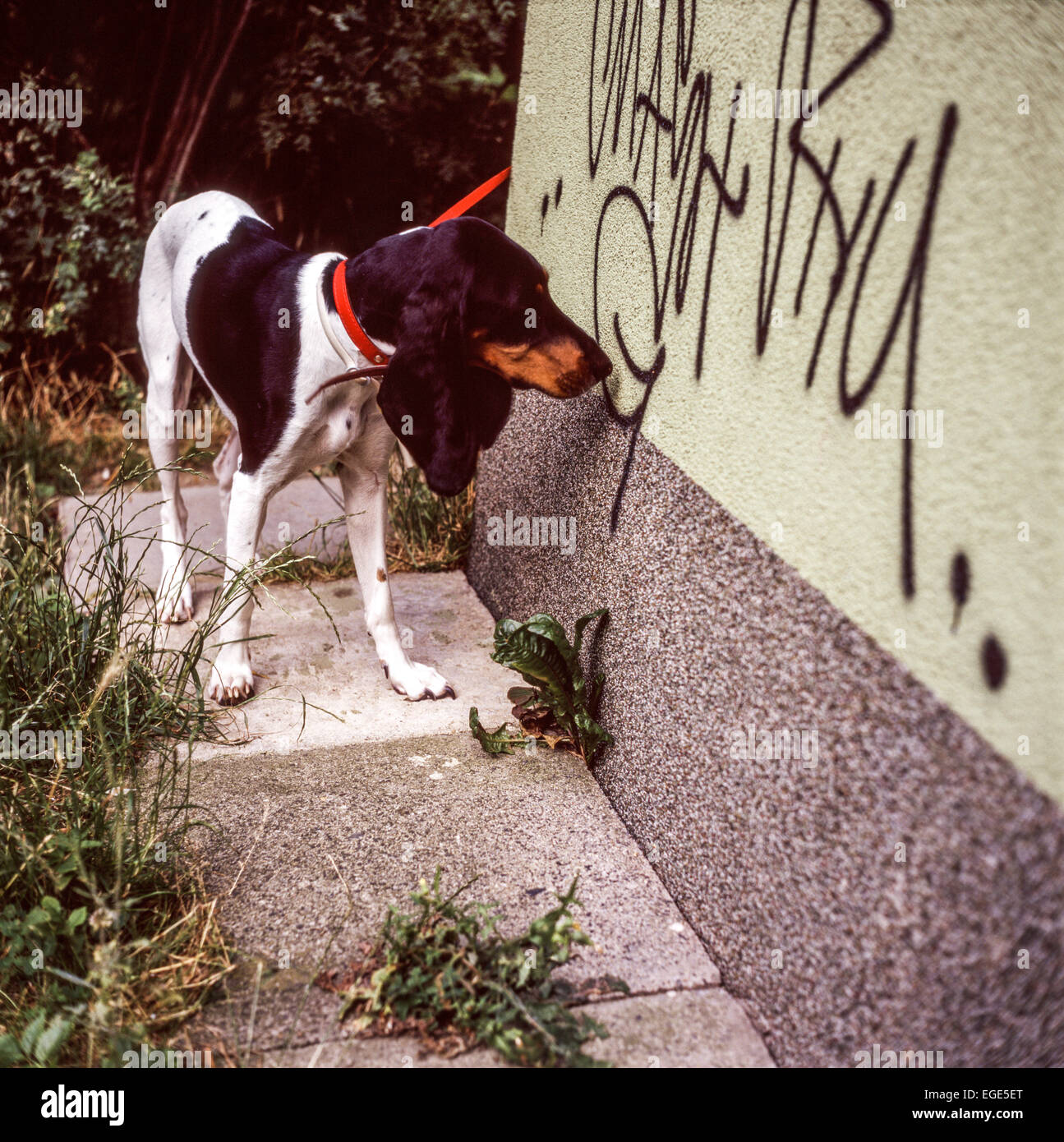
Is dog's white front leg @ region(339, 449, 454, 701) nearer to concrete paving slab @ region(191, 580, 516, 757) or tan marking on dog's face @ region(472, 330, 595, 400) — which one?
concrete paving slab @ region(191, 580, 516, 757)

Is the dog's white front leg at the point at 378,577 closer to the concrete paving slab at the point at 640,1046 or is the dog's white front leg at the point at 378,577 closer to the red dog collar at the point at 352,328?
the red dog collar at the point at 352,328

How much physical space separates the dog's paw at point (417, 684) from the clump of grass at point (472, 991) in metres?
1.07

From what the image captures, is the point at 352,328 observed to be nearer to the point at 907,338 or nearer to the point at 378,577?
the point at 378,577

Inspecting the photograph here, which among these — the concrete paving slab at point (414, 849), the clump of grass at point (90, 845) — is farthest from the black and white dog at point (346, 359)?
the concrete paving slab at point (414, 849)

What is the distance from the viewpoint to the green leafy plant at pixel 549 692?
7.75ft

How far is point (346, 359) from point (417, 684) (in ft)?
3.00

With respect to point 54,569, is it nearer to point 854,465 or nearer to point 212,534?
point 212,534

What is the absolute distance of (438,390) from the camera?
2164 mm

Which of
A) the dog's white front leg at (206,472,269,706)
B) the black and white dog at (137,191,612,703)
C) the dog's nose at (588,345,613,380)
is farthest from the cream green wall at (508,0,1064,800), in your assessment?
the dog's white front leg at (206,472,269,706)

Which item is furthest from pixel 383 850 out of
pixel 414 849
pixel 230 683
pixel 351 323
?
pixel 351 323

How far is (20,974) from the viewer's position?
5.40 ft

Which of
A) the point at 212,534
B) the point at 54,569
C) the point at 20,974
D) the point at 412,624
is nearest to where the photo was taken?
the point at 20,974
